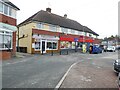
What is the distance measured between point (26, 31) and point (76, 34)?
1346 centimetres

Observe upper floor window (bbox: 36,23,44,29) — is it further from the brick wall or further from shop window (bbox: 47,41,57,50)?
the brick wall

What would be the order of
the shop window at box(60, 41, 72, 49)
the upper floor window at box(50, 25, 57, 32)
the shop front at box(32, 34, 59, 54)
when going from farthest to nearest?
the shop window at box(60, 41, 72, 49) → the upper floor window at box(50, 25, 57, 32) → the shop front at box(32, 34, 59, 54)

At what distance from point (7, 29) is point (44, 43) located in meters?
10.2

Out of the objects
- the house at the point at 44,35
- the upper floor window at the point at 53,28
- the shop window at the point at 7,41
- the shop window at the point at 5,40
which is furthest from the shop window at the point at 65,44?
the shop window at the point at 5,40

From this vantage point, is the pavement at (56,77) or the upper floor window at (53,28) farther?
the upper floor window at (53,28)

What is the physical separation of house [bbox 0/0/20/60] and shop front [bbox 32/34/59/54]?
601 centimetres

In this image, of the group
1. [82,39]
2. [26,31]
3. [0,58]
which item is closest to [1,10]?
[0,58]

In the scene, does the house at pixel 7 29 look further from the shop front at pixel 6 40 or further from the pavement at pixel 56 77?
the pavement at pixel 56 77

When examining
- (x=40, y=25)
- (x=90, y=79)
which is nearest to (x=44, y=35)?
(x=40, y=25)

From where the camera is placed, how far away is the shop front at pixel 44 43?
2600 centimetres

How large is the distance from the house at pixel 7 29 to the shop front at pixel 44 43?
601 centimetres

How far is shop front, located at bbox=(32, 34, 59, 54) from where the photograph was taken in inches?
1024

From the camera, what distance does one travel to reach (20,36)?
30406mm

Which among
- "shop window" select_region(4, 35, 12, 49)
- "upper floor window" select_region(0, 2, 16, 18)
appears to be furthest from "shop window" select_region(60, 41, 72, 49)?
"shop window" select_region(4, 35, 12, 49)
